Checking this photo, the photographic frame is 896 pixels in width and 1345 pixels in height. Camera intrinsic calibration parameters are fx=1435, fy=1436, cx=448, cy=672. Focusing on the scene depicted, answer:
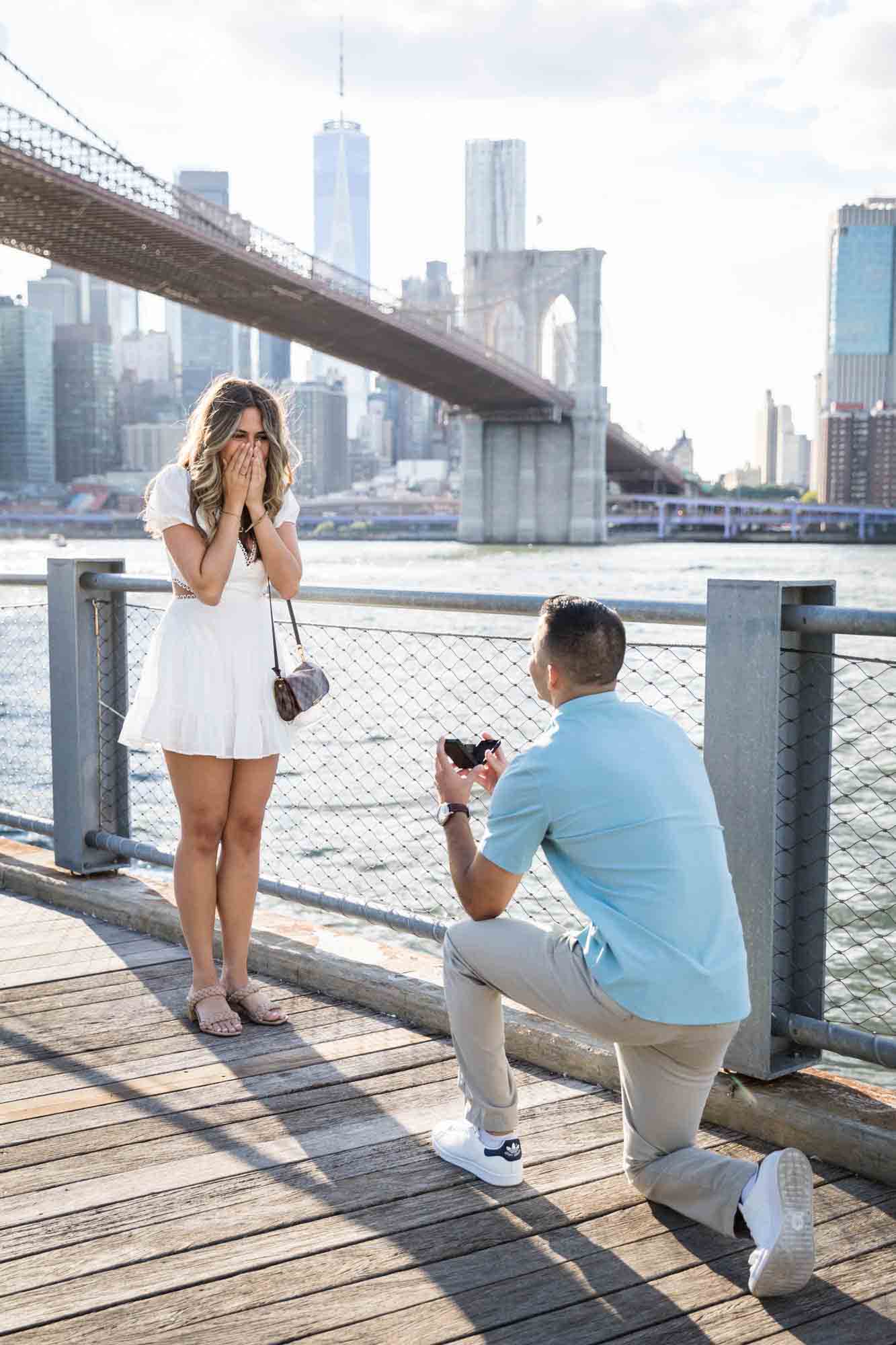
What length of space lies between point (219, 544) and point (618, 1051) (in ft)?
3.45

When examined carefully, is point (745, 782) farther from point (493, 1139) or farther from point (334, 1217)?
point (334, 1217)

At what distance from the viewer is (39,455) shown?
5019 cm

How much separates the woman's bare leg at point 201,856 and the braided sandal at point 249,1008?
1.8 inches

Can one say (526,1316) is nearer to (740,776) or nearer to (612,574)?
(740,776)

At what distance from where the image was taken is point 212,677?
245 centimetres

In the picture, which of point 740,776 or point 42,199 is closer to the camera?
point 740,776

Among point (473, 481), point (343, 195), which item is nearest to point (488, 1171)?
point (473, 481)

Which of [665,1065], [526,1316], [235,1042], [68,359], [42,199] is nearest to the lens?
[526,1316]

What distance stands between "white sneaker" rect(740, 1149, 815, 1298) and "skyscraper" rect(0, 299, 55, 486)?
164ft

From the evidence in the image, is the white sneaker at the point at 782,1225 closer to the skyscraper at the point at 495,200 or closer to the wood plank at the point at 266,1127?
the wood plank at the point at 266,1127

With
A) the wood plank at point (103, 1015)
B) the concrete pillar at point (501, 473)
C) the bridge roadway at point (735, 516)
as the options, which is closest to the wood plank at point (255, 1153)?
the wood plank at point (103, 1015)

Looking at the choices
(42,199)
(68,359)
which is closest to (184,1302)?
(42,199)

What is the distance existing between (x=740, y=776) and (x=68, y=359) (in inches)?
2185

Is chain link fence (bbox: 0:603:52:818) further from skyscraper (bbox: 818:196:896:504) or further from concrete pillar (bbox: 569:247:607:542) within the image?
skyscraper (bbox: 818:196:896:504)
